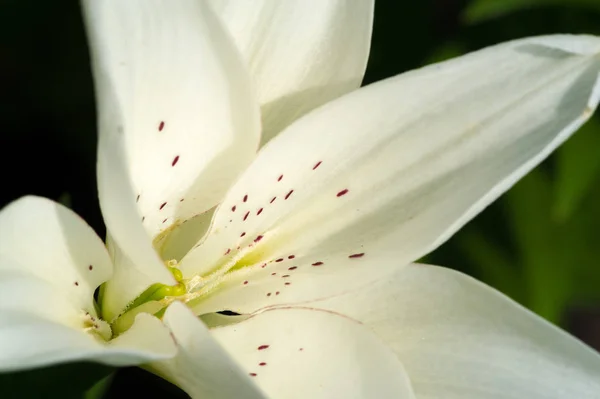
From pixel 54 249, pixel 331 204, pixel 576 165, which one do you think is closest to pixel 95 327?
pixel 54 249

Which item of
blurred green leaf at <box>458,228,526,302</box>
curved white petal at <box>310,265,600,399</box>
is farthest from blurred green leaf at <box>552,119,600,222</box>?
curved white petal at <box>310,265,600,399</box>

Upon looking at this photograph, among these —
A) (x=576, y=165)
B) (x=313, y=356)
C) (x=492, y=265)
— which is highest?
(x=313, y=356)

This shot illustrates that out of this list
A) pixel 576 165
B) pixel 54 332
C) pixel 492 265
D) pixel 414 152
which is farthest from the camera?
pixel 492 265

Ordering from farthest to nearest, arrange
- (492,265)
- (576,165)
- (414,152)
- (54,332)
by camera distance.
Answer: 1. (492,265)
2. (576,165)
3. (414,152)
4. (54,332)

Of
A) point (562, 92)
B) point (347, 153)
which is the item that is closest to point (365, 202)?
point (347, 153)

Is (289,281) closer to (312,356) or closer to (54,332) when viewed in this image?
(312,356)

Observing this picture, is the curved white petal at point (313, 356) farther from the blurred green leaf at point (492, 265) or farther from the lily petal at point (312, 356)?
the blurred green leaf at point (492, 265)

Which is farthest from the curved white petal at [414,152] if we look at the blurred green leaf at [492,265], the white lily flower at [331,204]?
the blurred green leaf at [492,265]
